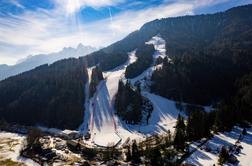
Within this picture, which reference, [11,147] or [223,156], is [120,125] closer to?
[11,147]

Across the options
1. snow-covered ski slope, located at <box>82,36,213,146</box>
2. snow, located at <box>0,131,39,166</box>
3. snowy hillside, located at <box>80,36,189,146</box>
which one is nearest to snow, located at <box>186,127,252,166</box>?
snow-covered ski slope, located at <box>82,36,213,146</box>

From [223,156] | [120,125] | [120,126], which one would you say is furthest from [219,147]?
[120,125]

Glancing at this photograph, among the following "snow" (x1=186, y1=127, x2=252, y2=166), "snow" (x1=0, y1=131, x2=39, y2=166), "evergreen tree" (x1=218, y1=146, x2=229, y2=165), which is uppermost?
"evergreen tree" (x1=218, y1=146, x2=229, y2=165)

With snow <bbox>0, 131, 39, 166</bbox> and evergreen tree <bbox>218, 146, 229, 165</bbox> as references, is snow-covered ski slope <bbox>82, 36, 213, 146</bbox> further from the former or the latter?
evergreen tree <bbox>218, 146, 229, 165</bbox>

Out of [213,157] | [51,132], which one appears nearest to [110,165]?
[213,157]

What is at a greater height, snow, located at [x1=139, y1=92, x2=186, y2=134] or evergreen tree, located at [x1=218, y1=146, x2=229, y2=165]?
evergreen tree, located at [x1=218, y1=146, x2=229, y2=165]

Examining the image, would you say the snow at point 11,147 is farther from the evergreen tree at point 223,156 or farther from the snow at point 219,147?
the evergreen tree at point 223,156

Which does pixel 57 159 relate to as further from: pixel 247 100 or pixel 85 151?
pixel 247 100
